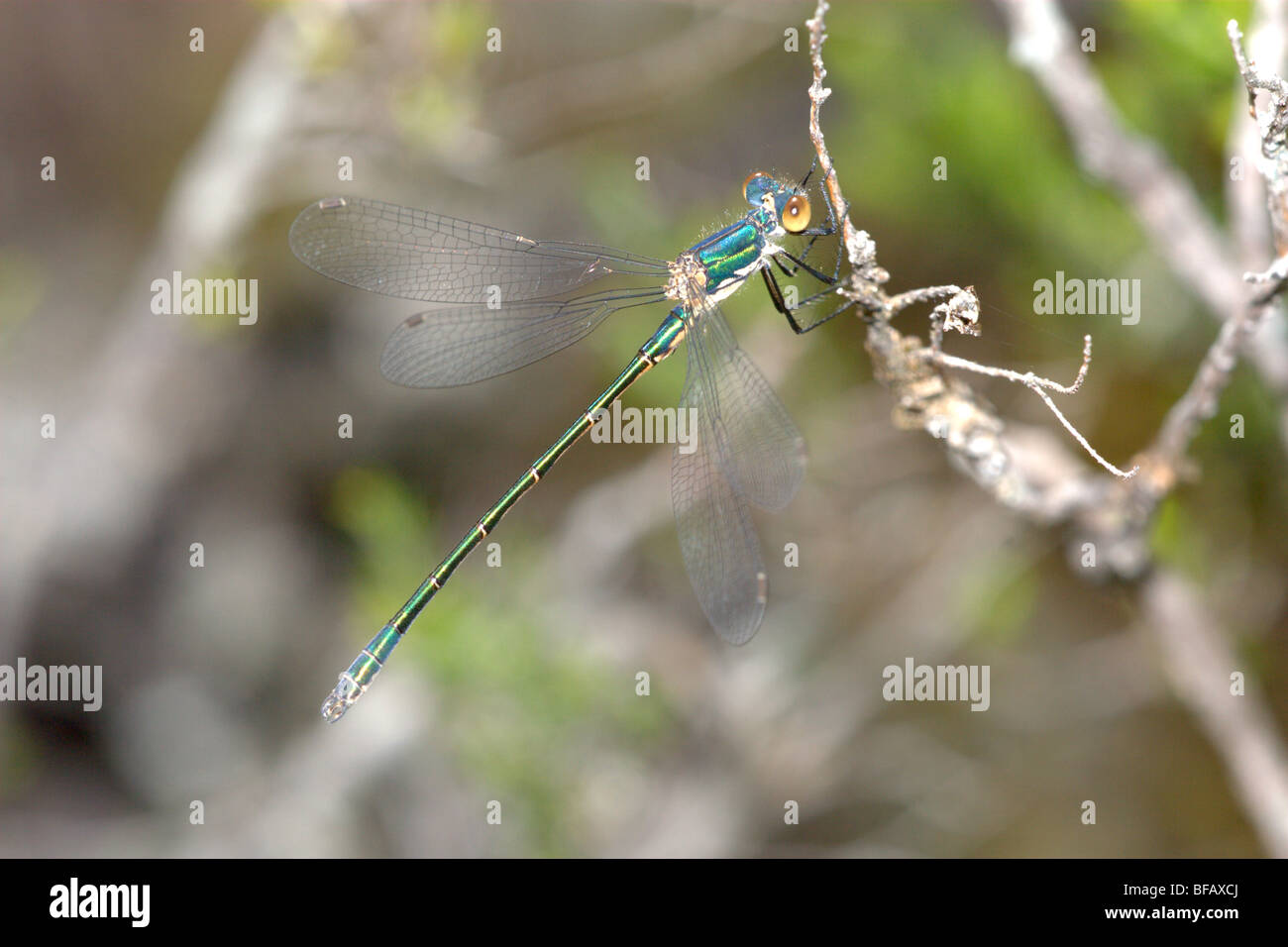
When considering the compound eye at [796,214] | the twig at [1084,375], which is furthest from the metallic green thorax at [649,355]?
the twig at [1084,375]

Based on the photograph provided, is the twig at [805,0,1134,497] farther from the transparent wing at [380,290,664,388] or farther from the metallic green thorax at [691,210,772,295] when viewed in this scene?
the transparent wing at [380,290,664,388]

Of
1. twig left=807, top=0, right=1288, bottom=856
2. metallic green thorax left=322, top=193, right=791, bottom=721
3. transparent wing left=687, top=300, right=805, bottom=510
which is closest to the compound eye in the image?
metallic green thorax left=322, top=193, right=791, bottom=721

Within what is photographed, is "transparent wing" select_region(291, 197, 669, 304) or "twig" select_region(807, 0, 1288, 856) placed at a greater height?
"transparent wing" select_region(291, 197, 669, 304)

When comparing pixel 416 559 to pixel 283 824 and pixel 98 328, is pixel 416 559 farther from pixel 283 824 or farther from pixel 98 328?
pixel 98 328

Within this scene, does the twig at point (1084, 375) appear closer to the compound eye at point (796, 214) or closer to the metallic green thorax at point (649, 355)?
the compound eye at point (796, 214)

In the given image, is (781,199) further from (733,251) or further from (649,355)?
(649,355)

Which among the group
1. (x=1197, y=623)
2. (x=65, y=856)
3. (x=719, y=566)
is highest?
(x=719, y=566)

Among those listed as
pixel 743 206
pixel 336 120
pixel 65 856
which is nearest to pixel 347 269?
pixel 336 120
